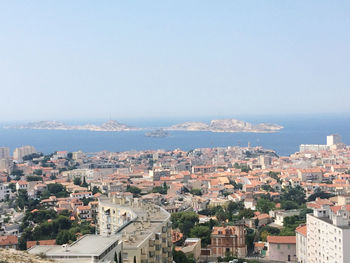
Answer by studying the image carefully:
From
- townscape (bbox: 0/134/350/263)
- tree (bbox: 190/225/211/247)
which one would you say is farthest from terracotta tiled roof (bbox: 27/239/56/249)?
tree (bbox: 190/225/211/247)

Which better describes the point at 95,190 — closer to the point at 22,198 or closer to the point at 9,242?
the point at 22,198

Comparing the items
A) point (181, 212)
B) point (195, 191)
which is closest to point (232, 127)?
point (195, 191)

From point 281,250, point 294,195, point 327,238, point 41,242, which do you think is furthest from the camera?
point 294,195

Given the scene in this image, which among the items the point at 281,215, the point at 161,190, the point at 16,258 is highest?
the point at 16,258

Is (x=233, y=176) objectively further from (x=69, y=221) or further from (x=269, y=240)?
(x=269, y=240)

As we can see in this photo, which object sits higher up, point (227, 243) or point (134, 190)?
point (227, 243)

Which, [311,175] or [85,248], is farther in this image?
[311,175]

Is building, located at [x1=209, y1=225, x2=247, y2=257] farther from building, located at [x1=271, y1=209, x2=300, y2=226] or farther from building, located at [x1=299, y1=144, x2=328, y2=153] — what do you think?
building, located at [x1=299, y1=144, x2=328, y2=153]

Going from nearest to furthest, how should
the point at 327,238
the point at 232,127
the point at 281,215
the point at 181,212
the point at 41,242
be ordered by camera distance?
the point at 327,238
the point at 41,242
the point at 281,215
the point at 181,212
the point at 232,127

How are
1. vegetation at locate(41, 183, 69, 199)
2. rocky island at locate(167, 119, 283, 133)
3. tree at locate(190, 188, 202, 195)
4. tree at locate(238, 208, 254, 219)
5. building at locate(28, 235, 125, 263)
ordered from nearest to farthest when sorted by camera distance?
building at locate(28, 235, 125, 263), tree at locate(238, 208, 254, 219), vegetation at locate(41, 183, 69, 199), tree at locate(190, 188, 202, 195), rocky island at locate(167, 119, 283, 133)
